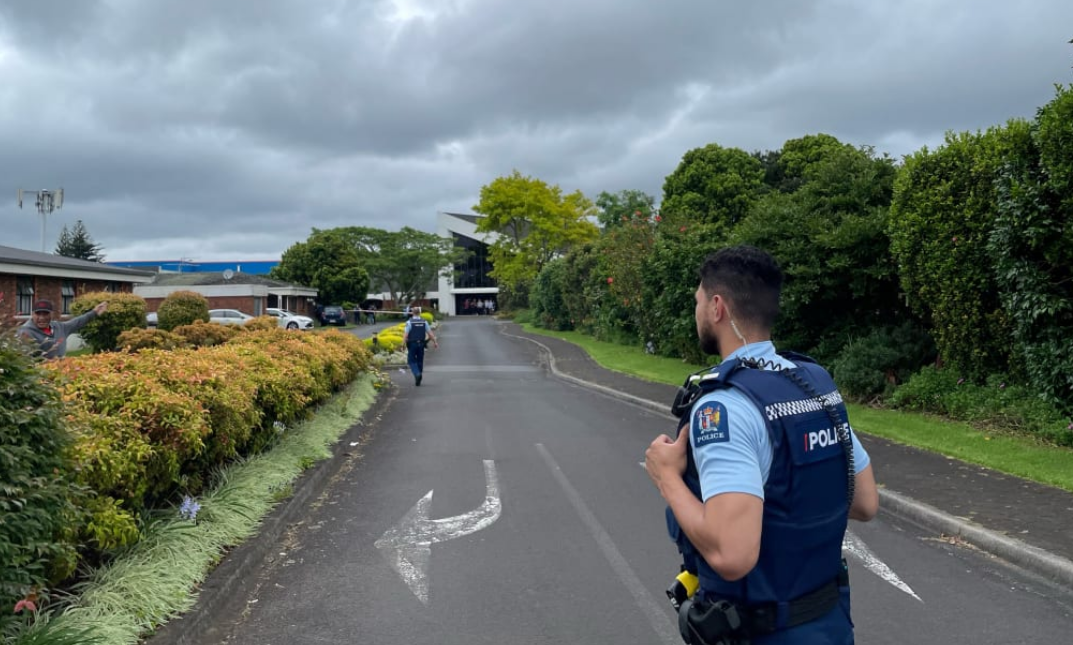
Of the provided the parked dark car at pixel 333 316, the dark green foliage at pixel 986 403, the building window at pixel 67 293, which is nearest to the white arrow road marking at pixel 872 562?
the dark green foliage at pixel 986 403

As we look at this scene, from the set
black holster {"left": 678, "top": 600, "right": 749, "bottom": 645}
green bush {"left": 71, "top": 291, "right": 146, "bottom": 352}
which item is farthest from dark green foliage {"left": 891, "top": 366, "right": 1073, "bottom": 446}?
green bush {"left": 71, "top": 291, "right": 146, "bottom": 352}

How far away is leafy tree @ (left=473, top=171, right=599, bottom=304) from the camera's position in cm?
6738

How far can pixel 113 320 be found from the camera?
2423 centimetres

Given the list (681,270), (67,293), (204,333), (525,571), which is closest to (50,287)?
(67,293)

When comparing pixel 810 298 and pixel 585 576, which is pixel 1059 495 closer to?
pixel 585 576

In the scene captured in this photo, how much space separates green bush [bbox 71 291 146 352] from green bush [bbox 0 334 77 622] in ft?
71.7

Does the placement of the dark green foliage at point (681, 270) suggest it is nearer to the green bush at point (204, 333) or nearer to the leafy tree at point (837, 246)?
the leafy tree at point (837, 246)

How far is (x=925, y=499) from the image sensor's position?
758cm

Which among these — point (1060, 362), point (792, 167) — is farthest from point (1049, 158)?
point (792, 167)

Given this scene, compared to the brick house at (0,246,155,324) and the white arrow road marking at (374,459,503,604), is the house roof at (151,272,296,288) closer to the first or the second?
the brick house at (0,246,155,324)

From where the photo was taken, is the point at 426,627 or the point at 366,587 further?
the point at 366,587

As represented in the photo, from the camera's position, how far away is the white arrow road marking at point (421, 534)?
5.82m

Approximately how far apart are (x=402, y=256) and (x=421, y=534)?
71.3m

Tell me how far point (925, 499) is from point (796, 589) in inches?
248
